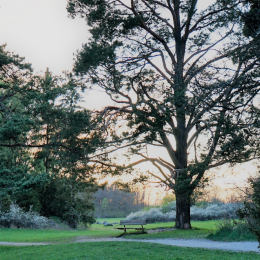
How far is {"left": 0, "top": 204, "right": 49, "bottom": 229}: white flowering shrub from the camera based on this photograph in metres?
24.0

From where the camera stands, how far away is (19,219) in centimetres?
2427

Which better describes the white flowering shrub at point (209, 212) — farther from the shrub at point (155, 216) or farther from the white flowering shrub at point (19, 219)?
the white flowering shrub at point (19, 219)

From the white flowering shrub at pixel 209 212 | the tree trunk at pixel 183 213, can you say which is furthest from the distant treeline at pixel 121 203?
the tree trunk at pixel 183 213

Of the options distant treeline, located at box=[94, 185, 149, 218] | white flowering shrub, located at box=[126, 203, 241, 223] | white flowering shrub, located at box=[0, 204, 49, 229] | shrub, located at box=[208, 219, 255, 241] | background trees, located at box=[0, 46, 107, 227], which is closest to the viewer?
background trees, located at box=[0, 46, 107, 227]

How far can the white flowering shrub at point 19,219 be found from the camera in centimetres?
2396

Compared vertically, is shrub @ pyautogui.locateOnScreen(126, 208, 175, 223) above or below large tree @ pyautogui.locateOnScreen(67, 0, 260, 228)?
below

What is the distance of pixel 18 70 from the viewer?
51.1 ft

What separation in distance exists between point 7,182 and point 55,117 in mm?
4516

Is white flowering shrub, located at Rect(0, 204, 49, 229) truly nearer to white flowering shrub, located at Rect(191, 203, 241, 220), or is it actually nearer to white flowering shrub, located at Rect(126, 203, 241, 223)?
white flowering shrub, located at Rect(126, 203, 241, 223)

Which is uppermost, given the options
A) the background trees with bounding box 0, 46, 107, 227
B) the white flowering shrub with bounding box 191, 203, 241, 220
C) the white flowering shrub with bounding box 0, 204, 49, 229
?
the background trees with bounding box 0, 46, 107, 227

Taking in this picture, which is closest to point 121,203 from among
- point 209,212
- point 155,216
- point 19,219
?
point 155,216

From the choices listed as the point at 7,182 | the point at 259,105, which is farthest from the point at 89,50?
the point at 259,105

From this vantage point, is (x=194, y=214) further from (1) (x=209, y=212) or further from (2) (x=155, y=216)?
(2) (x=155, y=216)

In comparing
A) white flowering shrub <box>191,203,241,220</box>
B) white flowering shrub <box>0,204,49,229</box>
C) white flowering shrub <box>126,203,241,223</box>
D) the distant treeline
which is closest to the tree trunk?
white flowering shrub <box>126,203,241,223</box>
